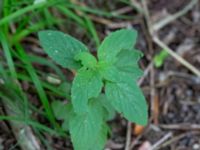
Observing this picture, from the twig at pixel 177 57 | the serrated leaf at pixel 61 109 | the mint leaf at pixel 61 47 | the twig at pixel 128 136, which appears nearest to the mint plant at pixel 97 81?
the mint leaf at pixel 61 47

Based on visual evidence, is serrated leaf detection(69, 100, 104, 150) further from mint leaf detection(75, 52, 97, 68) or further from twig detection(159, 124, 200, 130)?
twig detection(159, 124, 200, 130)

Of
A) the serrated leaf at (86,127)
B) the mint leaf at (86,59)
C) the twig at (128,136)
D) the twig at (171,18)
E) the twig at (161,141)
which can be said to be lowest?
the twig at (161,141)

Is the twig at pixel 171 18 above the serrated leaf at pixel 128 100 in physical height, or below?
above

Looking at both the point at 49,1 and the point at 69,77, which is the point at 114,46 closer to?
the point at 49,1

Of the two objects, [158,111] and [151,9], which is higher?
[151,9]

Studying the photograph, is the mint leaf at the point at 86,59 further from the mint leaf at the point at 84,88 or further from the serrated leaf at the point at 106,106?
the serrated leaf at the point at 106,106

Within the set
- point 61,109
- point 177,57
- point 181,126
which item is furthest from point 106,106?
point 177,57

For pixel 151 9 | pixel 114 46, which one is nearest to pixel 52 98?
pixel 114 46
